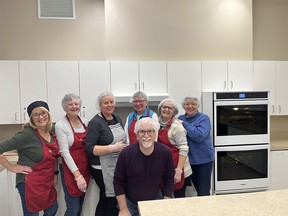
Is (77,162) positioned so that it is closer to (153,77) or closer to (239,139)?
(153,77)

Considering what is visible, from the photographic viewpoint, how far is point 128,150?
2.01 meters

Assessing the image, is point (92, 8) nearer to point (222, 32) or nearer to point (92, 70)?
point (92, 70)

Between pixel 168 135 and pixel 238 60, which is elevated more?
pixel 238 60

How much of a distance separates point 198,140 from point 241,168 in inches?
43.4

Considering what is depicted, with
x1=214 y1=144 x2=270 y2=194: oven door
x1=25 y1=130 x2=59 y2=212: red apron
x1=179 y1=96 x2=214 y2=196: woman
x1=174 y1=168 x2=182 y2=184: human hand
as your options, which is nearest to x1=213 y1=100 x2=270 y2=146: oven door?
x1=214 y1=144 x2=270 y2=194: oven door

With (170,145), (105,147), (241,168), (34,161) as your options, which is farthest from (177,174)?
(241,168)

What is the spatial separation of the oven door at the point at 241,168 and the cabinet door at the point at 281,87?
0.76 metres

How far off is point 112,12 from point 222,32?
1561mm

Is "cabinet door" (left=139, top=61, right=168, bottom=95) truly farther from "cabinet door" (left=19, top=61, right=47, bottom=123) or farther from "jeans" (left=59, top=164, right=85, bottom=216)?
"jeans" (left=59, top=164, right=85, bottom=216)

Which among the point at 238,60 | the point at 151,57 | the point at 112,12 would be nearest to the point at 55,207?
the point at 151,57

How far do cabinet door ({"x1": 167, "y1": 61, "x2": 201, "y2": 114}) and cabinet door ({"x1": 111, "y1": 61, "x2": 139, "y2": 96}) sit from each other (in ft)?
1.56

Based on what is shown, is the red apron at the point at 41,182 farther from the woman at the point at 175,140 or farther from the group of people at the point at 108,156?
the woman at the point at 175,140

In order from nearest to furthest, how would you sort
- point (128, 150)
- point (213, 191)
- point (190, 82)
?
1. point (128, 150)
2. point (213, 191)
3. point (190, 82)

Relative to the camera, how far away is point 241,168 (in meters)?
3.30
